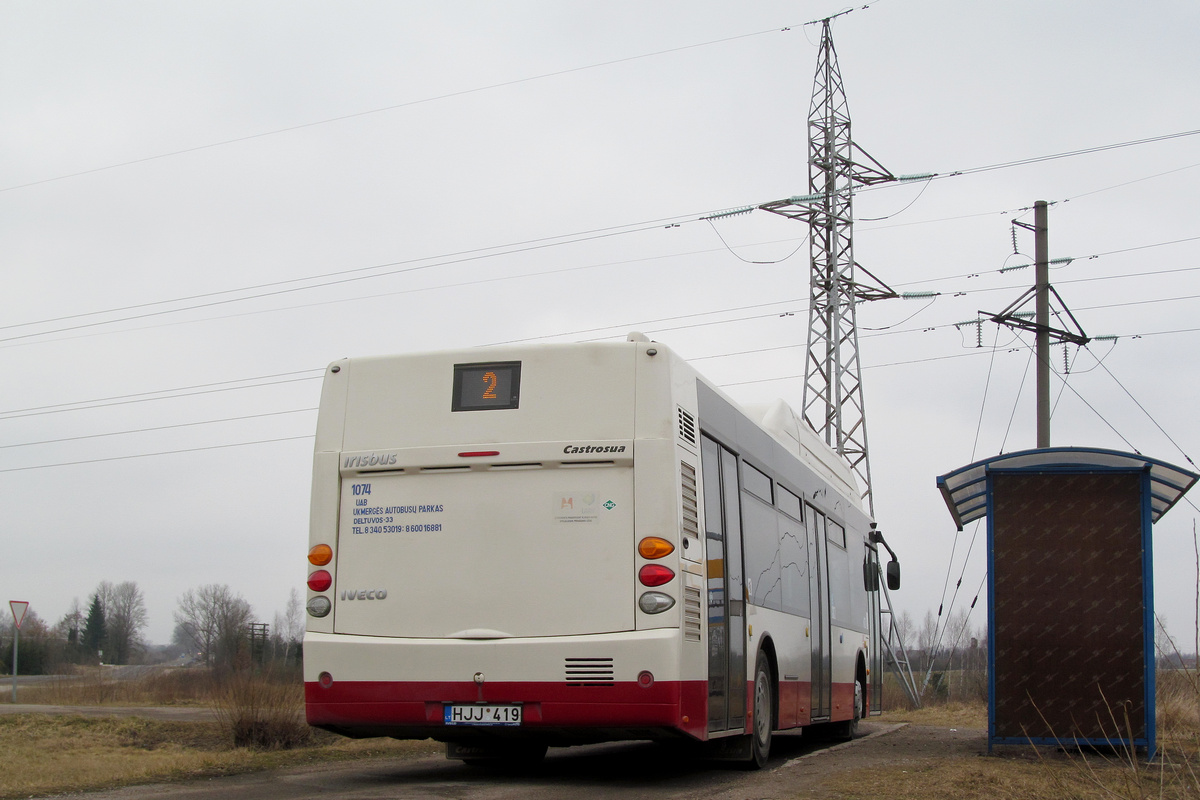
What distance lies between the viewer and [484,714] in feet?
27.3

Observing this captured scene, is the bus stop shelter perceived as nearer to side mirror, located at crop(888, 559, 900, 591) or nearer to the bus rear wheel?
the bus rear wheel

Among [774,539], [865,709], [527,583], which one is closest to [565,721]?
[527,583]

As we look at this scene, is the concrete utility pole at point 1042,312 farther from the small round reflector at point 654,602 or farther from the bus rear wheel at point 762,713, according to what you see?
the small round reflector at point 654,602

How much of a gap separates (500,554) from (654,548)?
1.13m

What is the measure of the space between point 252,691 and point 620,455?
6180 mm

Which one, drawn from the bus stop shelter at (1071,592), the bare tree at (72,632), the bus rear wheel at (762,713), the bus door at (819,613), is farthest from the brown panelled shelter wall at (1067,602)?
the bare tree at (72,632)

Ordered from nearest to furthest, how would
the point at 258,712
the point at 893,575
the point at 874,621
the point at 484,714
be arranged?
the point at 484,714, the point at 258,712, the point at 893,575, the point at 874,621

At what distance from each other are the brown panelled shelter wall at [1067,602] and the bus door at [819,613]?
212cm

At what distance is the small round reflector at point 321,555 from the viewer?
8844mm

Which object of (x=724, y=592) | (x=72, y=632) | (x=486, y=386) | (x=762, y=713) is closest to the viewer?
(x=486, y=386)

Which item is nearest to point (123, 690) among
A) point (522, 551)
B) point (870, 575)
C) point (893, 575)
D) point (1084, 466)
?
→ point (870, 575)

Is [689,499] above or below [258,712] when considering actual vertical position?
above

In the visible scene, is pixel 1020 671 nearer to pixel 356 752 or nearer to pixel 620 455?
pixel 620 455

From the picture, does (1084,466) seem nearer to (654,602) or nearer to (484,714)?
(654,602)
